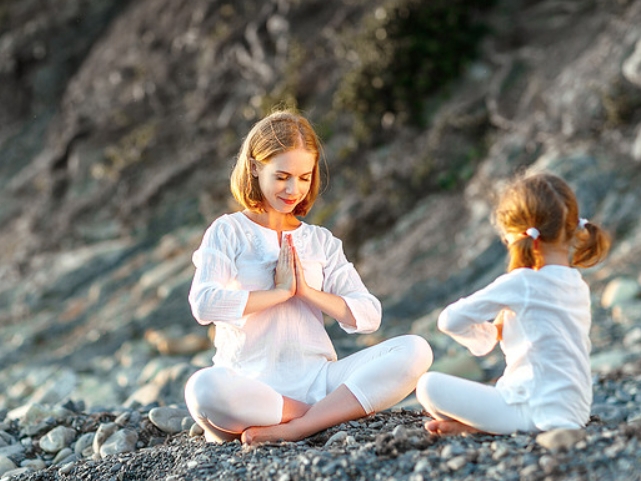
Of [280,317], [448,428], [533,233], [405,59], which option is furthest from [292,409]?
[405,59]

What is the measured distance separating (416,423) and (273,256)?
1008 millimetres

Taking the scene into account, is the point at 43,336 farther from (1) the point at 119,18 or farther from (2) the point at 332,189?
(1) the point at 119,18

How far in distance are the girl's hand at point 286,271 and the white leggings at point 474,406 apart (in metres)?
0.78

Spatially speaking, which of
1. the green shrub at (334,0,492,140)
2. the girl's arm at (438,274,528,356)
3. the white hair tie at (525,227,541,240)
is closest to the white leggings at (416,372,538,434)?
Result: the girl's arm at (438,274,528,356)

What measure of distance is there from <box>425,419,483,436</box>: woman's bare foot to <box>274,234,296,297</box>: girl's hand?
2.83 feet

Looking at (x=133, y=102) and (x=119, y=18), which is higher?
(x=119, y=18)

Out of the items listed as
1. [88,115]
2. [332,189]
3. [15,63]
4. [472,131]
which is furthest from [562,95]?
[15,63]

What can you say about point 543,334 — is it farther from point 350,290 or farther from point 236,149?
point 236,149

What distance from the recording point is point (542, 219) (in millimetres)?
3396

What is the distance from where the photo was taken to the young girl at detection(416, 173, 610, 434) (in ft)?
11.0

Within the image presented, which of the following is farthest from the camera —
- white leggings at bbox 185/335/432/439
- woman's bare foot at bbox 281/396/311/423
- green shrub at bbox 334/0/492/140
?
green shrub at bbox 334/0/492/140

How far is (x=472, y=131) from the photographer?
10.8m

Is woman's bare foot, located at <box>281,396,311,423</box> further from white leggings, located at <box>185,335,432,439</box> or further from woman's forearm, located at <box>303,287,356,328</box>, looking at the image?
Result: woman's forearm, located at <box>303,287,356,328</box>

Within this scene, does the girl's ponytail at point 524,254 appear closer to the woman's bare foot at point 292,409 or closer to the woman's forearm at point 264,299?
the woman's forearm at point 264,299
